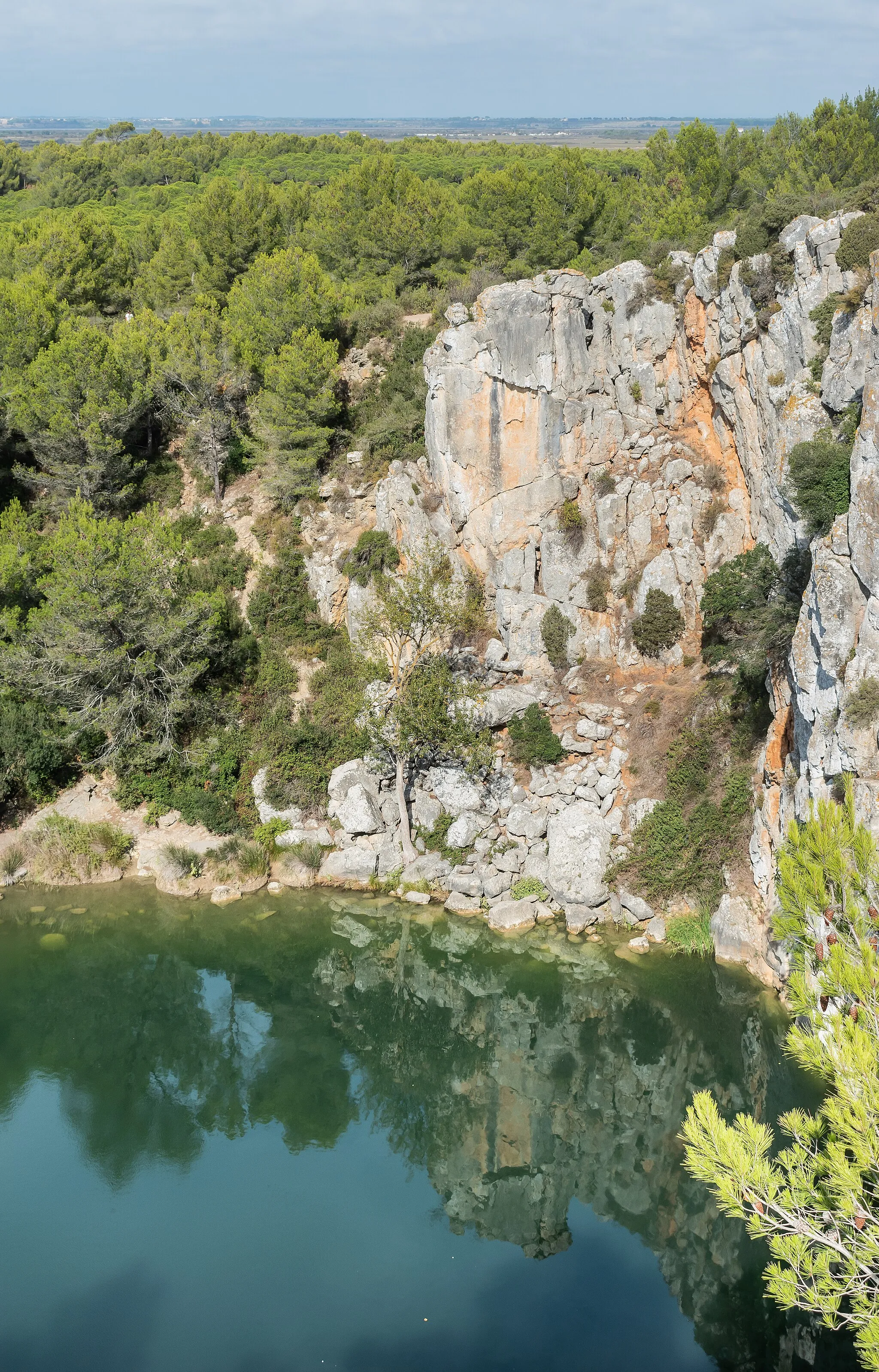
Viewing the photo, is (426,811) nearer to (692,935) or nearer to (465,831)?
(465,831)

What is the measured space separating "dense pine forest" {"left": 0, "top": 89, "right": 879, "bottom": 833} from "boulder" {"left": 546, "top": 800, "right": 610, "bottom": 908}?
21.5 ft

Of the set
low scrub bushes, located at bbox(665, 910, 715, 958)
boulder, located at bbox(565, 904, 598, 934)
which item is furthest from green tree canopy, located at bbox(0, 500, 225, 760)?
low scrub bushes, located at bbox(665, 910, 715, 958)

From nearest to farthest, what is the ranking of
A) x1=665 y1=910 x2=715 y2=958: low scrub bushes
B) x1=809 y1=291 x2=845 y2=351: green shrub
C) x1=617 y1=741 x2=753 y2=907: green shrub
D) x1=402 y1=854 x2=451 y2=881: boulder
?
x1=809 y1=291 x2=845 y2=351: green shrub < x1=665 y1=910 x2=715 y2=958: low scrub bushes < x1=617 y1=741 x2=753 y2=907: green shrub < x1=402 y1=854 x2=451 y2=881: boulder

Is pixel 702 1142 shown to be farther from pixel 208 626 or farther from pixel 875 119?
pixel 875 119

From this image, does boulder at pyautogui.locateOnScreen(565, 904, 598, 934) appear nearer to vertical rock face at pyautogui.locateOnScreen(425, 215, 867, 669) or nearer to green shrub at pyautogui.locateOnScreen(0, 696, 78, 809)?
vertical rock face at pyautogui.locateOnScreen(425, 215, 867, 669)

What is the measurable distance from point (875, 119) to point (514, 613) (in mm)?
20779

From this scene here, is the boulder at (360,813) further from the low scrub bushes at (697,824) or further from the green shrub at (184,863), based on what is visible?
the low scrub bushes at (697,824)

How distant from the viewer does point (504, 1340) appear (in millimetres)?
15086

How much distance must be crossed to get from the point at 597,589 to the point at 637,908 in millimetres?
9228

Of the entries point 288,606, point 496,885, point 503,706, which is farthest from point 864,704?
point 288,606

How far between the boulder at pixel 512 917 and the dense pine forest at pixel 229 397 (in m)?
6.57

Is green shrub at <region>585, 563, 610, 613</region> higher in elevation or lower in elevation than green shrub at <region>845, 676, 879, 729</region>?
lower

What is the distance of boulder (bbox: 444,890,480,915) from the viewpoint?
25266 millimetres

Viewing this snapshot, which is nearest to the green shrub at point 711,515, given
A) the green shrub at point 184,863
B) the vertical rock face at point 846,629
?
the vertical rock face at point 846,629
